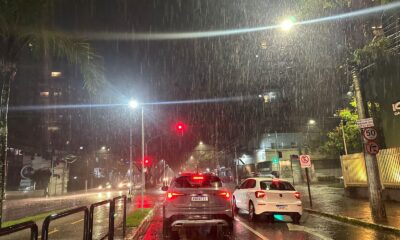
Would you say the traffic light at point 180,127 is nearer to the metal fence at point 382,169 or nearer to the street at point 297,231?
the street at point 297,231

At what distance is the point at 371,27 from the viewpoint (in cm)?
1095

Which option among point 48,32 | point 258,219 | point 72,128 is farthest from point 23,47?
point 72,128

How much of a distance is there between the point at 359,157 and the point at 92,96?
1673 cm

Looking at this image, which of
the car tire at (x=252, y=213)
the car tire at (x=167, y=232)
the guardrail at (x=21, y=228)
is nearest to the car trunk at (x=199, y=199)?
the car tire at (x=167, y=232)

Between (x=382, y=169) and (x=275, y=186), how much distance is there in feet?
25.2

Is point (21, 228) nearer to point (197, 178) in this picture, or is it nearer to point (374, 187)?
point (197, 178)

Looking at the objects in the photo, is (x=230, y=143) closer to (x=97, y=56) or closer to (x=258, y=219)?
(x=258, y=219)

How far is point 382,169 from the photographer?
57.6 feet

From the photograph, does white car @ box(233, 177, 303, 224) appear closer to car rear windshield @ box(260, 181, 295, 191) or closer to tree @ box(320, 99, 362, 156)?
car rear windshield @ box(260, 181, 295, 191)

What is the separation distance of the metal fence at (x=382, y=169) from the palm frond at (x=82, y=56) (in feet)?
47.1

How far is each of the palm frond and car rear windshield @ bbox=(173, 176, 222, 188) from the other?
11.9 ft

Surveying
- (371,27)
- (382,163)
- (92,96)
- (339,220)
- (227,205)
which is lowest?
(339,220)

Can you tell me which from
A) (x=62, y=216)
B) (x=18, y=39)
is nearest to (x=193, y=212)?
(x=62, y=216)

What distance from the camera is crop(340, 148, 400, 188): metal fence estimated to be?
1645cm
